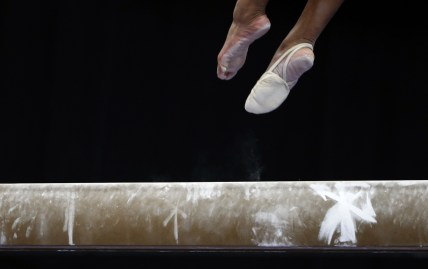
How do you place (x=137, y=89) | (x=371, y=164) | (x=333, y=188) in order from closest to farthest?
(x=333, y=188), (x=371, y=164), (x=137, y=89)

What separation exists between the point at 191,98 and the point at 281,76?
6.36 feet

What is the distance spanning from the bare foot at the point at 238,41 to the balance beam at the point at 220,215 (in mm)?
517

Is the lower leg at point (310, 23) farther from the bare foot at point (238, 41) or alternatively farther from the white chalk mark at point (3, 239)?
the white chalk mark at point (3, 239)

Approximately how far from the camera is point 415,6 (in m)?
3.88

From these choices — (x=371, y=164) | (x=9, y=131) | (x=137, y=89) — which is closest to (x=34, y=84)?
(x=9, y=131)

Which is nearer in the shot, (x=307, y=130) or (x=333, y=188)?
(x=333, y=188)

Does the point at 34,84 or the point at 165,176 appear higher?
the point at 34,84

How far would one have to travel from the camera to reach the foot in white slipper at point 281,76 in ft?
6.53

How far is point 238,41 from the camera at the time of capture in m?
2.07

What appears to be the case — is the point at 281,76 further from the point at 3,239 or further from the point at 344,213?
the point at 3,239

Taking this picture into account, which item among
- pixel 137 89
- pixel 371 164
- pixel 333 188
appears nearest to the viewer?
pixel 333 188

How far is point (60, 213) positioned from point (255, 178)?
7.11 ft

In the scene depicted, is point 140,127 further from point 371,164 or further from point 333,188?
point 333,188

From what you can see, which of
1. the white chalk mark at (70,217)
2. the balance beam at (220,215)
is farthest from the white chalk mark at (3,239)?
the white chalk mark at (70,217)
